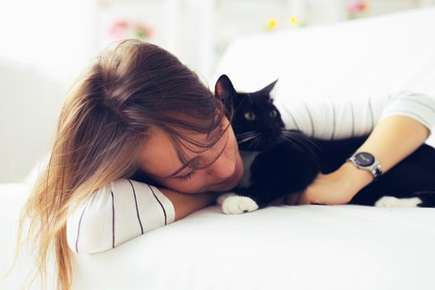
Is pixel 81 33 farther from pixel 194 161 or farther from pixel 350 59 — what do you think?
pixel 194 161

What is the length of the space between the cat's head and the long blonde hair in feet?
0.54

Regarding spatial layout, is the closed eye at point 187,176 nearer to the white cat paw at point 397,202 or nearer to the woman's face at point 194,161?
the woman's face at point 194,161

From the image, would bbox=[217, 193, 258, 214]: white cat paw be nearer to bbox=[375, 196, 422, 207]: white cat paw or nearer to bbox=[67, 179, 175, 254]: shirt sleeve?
bbox=[67, 179, 175, 254]: shirt sleeve

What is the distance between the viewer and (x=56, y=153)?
707mm

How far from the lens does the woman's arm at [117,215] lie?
0.64 meters

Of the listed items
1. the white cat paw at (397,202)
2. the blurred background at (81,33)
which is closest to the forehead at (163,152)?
the white cat paw at (397,202)

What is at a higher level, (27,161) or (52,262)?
(52,262)

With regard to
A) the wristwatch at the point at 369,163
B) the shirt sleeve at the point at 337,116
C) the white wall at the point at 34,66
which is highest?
the shirt sleeve at the point at 337,116

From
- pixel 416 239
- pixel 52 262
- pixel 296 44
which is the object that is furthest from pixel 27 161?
pixel 416 239

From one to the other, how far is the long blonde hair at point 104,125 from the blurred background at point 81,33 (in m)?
0.66

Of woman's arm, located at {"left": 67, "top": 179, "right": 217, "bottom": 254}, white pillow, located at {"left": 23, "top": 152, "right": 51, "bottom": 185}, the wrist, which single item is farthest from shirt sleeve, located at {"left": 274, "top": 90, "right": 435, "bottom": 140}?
white pillow, located at {"left": 23, "top": 152, "right": 51, "bottom": 185}

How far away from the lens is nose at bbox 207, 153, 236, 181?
2.41ft

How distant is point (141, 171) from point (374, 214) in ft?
1.14

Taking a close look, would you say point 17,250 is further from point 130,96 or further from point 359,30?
point 359,30
